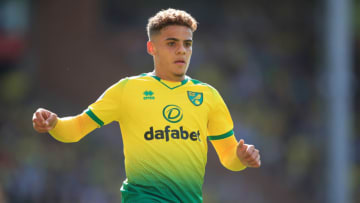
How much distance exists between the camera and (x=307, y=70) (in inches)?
734

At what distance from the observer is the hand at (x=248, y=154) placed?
4305mm

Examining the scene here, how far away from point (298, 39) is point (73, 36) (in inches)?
291

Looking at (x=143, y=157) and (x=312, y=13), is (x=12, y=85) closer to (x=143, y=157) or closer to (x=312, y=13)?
(x=312, y=13)

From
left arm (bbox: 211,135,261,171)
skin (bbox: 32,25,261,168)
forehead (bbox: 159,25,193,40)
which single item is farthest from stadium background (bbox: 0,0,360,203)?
forehead (bbox: 159,25,193,40)

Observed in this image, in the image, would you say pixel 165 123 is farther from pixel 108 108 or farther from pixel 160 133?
pixel 108 108

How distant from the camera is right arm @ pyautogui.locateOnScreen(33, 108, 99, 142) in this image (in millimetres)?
4148

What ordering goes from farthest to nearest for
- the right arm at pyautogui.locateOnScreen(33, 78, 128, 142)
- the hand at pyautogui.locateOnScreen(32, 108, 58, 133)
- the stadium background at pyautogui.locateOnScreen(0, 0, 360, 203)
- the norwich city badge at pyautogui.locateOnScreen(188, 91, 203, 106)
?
the stadium background at pyautogui.locateOnScreen(0, 0, 360, 203) → the norwich city badge at pyautogui.locateOnScreen(188, 91, 203, 106) → the right arm at pyautogui.locateOnScreen(33, 78, 128, 142) → the hand at pyautogui.locateOnScreen(32, 108, 58, 133)

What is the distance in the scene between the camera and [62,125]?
4.38 m

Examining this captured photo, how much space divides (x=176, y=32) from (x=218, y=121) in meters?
0.76

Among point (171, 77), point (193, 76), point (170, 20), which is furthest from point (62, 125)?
point (193, 76)

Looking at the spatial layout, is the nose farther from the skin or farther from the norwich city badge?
the norwich city badge

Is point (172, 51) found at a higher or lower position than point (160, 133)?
higher

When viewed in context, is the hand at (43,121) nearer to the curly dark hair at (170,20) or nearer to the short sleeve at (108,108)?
the short sleeve at (108,108)

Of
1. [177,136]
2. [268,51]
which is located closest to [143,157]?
[177,136]
